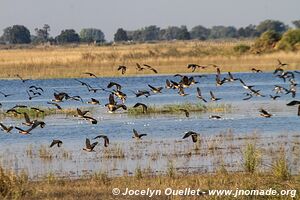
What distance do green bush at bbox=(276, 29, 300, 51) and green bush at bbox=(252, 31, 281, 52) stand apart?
0.66 m

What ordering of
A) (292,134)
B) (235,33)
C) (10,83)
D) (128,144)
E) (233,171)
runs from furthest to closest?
(235,33) → (10,83) → (292,134) → (128,144) → (233,171)

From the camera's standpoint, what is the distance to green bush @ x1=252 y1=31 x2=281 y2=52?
194 ft

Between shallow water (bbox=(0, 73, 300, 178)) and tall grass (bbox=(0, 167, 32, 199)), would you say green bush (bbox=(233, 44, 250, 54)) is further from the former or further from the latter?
tall grass (bbox=(0, 167, 32, 199))

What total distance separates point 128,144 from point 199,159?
321 centimetres

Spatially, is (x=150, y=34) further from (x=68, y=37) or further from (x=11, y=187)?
(x=11, y=187)

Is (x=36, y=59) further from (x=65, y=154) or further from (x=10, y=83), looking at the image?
(x=65, y=154)

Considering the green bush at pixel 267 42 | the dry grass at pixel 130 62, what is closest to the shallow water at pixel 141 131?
the dry grass at pixel 130 62

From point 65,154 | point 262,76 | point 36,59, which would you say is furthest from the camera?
point 36,59

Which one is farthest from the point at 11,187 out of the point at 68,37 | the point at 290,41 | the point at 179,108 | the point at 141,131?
the point at 68,37

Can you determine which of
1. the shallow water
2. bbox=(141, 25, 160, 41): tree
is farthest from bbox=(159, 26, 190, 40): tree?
the shallow water

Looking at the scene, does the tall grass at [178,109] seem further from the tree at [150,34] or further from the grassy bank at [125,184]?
the tree at [150,34]

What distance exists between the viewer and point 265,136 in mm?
20812

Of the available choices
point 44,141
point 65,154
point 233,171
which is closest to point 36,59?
point 44,141

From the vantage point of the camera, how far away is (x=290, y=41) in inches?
2350
